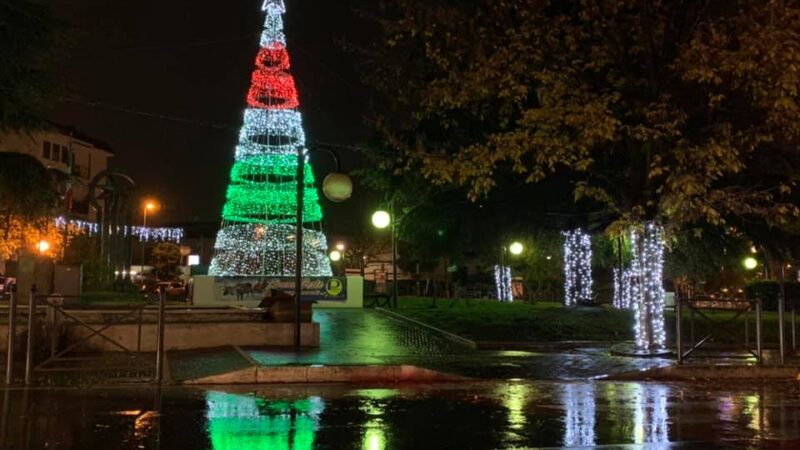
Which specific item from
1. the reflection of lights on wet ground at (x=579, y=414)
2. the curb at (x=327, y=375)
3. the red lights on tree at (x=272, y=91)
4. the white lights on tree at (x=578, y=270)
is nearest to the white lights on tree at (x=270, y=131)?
the red lights on tree at (x=272, y=91)

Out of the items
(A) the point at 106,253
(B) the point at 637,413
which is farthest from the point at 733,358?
(A) the point at 106,253

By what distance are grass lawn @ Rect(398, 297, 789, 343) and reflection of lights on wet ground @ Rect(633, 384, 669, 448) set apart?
7.45 metres

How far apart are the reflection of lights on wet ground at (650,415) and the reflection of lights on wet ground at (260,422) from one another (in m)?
3.79

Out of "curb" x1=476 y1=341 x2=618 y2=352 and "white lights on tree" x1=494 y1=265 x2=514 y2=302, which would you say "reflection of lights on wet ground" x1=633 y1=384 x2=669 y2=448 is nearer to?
"curb" x1=476 y1=341 x2=618 y2=352

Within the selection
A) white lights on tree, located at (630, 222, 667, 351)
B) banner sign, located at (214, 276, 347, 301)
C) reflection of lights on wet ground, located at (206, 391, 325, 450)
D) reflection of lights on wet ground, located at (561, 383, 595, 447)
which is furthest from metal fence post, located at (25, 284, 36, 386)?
banner sign, located at (214, 276, 347, 301)

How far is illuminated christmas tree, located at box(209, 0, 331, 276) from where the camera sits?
28.3 meters

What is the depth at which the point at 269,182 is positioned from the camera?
29.7m

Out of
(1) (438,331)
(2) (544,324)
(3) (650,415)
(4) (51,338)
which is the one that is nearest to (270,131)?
(1) (438,331)

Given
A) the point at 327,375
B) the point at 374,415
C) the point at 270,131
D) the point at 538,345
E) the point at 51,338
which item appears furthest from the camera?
the point at 270,131

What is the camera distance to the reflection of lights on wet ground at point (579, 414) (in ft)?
29.3

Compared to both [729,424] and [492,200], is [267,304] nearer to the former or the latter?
[492,200]

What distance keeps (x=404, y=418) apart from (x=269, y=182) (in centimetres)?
2060

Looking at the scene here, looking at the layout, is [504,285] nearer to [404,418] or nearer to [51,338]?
[51,338]

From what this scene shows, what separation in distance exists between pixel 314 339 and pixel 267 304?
1907 mm
